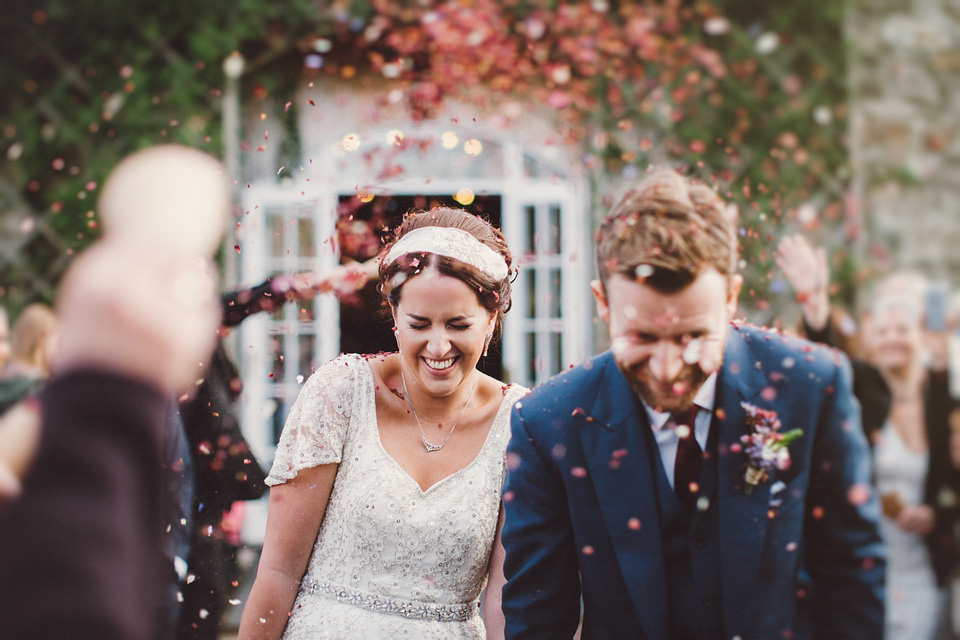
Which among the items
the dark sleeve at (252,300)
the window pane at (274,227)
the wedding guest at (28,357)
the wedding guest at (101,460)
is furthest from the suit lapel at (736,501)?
the window pane at (274,227)

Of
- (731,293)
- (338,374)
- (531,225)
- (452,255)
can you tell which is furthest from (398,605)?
(531,225)

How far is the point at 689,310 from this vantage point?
1.90 m

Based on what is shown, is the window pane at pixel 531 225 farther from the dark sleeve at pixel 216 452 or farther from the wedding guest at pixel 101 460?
the wedding guest at pixel 101 460

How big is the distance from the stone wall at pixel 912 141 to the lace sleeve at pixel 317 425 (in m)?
3.56

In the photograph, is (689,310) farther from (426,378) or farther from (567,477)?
(426,378)

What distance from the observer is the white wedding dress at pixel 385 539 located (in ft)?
7.48

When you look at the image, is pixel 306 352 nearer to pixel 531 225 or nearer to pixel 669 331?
pixel 531 225

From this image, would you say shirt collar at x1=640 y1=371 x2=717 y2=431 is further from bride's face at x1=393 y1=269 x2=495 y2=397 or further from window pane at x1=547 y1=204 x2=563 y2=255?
window pane at x1=547 y1=204 x2=563 y2=255

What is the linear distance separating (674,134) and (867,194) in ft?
3.91

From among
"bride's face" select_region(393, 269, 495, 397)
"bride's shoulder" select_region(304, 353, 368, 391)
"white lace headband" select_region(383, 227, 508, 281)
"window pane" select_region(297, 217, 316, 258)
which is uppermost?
"window pane" select_region(297, 217, 316, 258)

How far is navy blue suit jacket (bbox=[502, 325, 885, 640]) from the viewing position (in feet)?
6.21

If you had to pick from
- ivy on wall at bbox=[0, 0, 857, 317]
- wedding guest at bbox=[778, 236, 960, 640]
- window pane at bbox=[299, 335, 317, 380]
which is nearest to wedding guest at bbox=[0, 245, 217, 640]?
wedding guest at bbox=[778, 236, 960, 640]

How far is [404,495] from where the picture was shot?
2.31 metres

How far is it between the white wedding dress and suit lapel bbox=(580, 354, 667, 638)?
16.7 inches
